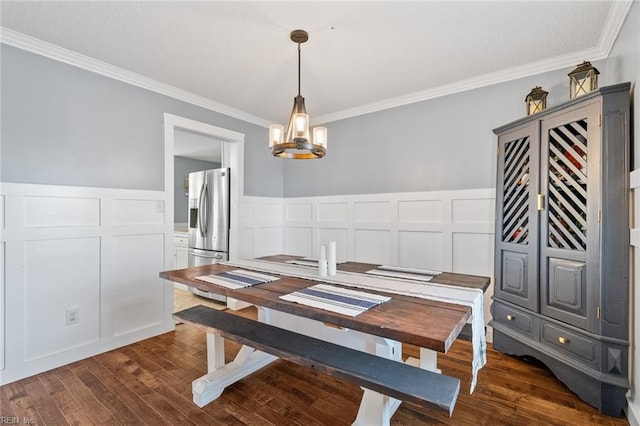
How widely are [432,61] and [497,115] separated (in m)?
0.81

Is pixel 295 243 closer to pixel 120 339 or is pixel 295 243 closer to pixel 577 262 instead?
pixel 120 339

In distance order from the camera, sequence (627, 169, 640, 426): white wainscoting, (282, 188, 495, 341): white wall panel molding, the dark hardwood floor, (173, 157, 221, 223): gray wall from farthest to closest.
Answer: (173, 157, 221, 223): gray wall, (282, 188, 495, 341): white wall panel molding, the dark hardwood floor, (627, 169, 640, 426): white wainscoting

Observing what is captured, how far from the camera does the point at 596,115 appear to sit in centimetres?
184

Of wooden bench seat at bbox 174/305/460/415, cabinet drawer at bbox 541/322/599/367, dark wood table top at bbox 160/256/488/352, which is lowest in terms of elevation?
cabinet drawer at bbox 541/322/599/367

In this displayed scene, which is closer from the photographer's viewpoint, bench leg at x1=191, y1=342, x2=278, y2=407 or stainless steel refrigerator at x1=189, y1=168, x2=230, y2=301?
bench leg at x1=191, y1=342, x2=278, y2=407

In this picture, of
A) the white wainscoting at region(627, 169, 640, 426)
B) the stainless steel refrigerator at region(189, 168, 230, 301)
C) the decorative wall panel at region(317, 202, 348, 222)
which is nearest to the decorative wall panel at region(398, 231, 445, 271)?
the decorative wall panel at region(317, 202, 348, 222)

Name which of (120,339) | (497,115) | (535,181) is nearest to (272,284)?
(120,339)

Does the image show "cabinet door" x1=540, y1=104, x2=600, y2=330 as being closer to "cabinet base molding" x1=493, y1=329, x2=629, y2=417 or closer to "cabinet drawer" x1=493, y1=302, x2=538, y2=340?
"cabinet drawer" x1=493, y1=302, x2=538, y2=340

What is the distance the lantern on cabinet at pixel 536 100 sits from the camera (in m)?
2.34

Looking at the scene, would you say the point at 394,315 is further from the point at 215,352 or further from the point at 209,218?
the point at 209,218

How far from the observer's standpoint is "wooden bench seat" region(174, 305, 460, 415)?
1.27 m

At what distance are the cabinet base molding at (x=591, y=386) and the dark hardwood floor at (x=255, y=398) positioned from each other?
0.05m

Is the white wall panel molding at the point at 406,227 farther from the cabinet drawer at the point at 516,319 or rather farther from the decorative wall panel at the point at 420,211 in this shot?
the cabinet drawer at the point at 516,319

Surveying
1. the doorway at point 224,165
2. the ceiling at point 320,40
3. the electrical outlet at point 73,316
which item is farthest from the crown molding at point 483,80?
the electrical outlet at point 73,316
